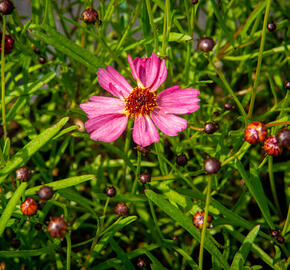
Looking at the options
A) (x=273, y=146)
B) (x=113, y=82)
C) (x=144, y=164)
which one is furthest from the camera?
(x=144, y=164)

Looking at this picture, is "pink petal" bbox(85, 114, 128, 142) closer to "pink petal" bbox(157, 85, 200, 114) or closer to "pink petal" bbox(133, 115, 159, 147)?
"pink petal" bbox(133, 115, 159, 147)

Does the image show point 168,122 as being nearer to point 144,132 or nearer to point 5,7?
point 144,132

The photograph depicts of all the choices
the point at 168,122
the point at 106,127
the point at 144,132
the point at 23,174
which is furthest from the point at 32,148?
the point at 168,122

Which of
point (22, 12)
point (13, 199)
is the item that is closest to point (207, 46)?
point (13, 199)

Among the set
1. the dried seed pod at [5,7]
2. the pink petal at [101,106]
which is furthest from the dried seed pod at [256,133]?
the dried seed pod at [5,7]

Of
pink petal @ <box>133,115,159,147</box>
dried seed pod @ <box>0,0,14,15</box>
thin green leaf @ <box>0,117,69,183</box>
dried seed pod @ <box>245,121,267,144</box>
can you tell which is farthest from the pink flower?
dried seed pod @ <box>0,0,14,15</box>
